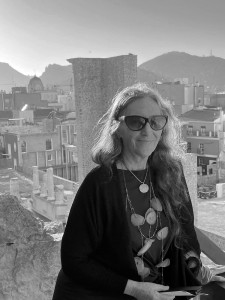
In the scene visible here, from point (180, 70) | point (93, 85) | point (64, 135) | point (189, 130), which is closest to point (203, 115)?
point (189, 130)

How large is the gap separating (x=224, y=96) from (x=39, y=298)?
141 feet

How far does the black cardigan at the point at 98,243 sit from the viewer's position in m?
1.69

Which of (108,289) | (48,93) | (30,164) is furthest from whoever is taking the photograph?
(48,93)

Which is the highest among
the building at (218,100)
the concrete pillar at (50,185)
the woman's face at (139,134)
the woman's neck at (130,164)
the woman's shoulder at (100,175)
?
the building at (218,100)

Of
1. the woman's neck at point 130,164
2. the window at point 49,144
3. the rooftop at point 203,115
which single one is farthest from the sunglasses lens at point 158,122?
the window at point 49,144

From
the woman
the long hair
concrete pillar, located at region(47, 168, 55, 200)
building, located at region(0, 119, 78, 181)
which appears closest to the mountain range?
building, located at region(0, 119, 78, 181)

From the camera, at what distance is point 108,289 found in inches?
67.5

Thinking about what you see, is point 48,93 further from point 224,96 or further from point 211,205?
point 211,205

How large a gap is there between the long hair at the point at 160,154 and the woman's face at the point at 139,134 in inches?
0.7

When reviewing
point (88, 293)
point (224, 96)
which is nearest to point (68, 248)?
point (88, 293)

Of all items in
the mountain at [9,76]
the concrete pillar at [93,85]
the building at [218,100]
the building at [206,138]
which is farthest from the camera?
the mountain at [9,76]

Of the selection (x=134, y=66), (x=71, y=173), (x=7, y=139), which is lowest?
(x=71, y=173)

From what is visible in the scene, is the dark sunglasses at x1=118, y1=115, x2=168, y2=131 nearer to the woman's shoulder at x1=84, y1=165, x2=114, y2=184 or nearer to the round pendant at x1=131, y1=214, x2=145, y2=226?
the woman's shoulder at x1=84, y1=165, x2=114, y2=184

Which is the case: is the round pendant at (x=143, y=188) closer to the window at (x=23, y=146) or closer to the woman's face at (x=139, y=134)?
the woman's face at (x=139, y=134)
